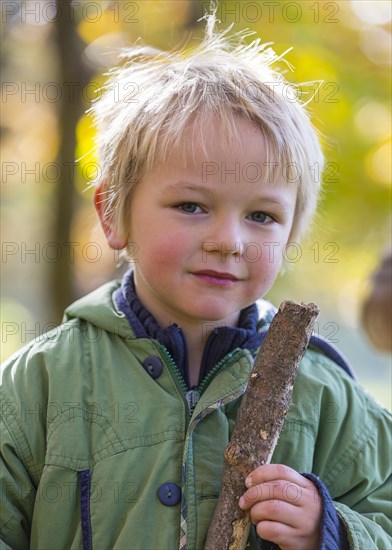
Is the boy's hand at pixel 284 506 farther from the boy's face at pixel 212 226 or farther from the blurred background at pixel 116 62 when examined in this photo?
the blurred background at pixel 116 62

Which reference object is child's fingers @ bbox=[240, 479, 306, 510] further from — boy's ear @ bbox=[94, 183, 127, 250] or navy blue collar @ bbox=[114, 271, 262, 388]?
boy's ear @ bbox=[94, 183, 127, 250]

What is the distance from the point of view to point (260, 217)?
82.1 inches

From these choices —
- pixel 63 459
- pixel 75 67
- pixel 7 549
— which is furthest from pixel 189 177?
pixel 75 67

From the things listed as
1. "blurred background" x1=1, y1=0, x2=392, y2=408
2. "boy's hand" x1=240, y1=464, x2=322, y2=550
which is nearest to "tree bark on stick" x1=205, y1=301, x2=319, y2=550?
"boy's hand" x1=240, y1=464, x2=322, y2=550

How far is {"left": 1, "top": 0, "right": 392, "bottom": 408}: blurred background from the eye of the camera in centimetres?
414

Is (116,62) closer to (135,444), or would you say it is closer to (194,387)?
(194,387)

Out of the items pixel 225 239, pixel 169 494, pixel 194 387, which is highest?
pixel 225 239

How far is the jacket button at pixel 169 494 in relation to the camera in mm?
1929

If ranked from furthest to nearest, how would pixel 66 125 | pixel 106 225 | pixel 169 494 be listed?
pixel 66 125 < pixel 106 225 < pixel 169 494

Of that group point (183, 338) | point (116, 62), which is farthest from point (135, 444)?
point (116, 62)

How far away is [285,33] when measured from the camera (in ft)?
14.2

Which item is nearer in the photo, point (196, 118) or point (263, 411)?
point (263, 411)

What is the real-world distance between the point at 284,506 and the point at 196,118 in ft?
3.24

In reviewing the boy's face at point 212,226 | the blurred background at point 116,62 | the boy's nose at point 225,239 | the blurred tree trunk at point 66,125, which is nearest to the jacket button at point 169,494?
the boy's face at point 212,226
